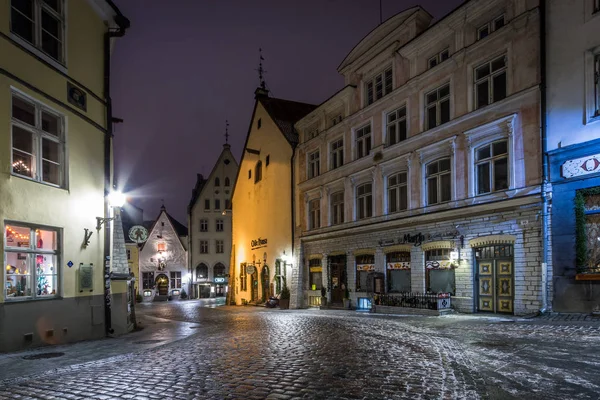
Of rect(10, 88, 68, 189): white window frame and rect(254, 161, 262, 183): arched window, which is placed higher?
rect(254, 161, 262, 183): arched window

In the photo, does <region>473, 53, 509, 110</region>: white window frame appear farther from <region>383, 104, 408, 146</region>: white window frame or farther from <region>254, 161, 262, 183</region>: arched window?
<region>254, 161, 262, 183</region>: arched window

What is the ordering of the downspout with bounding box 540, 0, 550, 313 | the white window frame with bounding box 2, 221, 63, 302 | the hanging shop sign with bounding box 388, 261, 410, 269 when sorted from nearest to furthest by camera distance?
1. the white window frame with bounding box 2, 221, 63, 302
2. the downspout with bounding box 540, 0, 550, 313
3. the hanging shop sign with bounding box 388, 261, 410, 269

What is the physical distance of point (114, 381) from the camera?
7996 mm

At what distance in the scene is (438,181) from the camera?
69.1 feet

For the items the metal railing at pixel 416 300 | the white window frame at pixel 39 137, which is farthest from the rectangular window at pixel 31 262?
the metal railing at pixel 416 300

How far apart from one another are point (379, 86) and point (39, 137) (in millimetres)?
17473

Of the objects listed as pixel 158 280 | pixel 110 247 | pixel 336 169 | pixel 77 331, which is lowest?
pixel 158 280

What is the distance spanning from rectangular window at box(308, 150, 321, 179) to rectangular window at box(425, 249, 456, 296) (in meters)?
11.3

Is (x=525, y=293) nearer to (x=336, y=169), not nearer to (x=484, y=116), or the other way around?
(x=484, y=116)

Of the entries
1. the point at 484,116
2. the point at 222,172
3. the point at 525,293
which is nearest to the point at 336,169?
the point at 484,116

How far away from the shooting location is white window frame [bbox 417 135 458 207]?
2006cm

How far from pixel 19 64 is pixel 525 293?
16.7 m

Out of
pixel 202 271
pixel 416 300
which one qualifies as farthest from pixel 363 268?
pixel 202 271

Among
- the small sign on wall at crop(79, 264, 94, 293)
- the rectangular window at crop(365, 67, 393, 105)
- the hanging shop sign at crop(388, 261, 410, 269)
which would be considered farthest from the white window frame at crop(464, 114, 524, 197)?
the small sign on wall at crop(79, 264, 94, 293)
